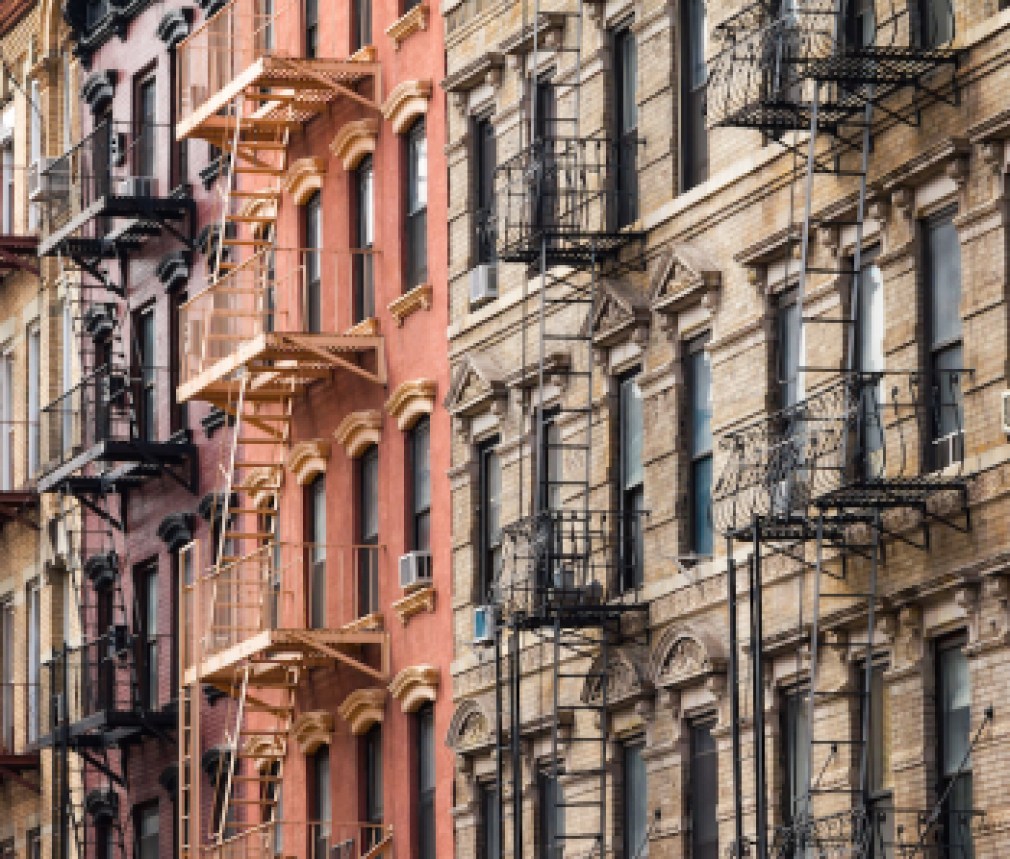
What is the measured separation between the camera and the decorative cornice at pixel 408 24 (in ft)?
137

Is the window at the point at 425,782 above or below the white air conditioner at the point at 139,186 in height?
below

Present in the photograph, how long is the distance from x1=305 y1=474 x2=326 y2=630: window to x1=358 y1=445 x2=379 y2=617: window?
21.0 inches

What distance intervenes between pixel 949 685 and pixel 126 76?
1005 inches

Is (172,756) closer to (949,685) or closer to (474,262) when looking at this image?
(474,262)

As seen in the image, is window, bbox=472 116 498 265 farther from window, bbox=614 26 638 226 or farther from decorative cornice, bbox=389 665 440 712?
decorative cornice, bbox=389 665 440 712

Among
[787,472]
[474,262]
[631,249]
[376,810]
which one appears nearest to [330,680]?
[376,810]

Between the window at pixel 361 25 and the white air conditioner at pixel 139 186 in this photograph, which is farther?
the white air conditioner at pixel 139 186

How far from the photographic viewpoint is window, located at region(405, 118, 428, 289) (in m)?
42.1

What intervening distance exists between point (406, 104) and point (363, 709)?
675 centimetres

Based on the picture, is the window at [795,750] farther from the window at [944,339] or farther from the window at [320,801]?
the window at [320,801]

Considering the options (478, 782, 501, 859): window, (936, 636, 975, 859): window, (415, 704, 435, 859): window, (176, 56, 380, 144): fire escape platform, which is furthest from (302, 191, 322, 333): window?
(936, 636, 975, 859): window

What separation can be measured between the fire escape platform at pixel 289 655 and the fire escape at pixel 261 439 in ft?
0.10

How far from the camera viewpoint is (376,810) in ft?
139

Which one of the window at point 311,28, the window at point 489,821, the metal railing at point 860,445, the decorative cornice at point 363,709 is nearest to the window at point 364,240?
the window at point 311,28
